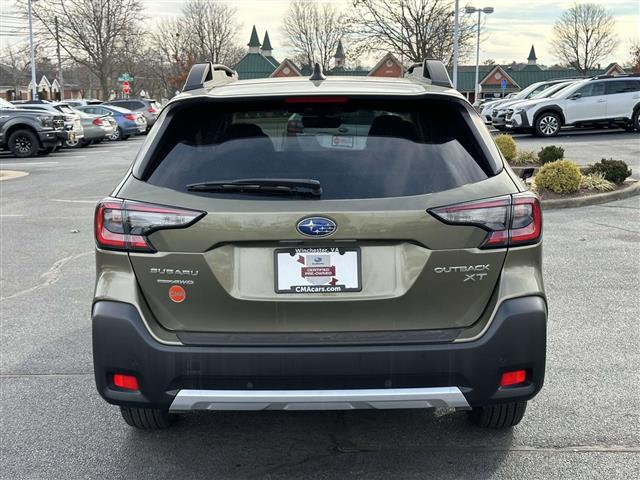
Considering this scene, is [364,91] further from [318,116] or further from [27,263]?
[27,263]

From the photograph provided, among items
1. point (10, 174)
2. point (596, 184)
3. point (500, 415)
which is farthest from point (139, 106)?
point (500, 415)

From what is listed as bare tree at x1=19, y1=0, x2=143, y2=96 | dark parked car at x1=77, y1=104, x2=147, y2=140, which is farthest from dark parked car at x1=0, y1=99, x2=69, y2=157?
bare tree at x1=19, y1=0, x2=143, y2=96

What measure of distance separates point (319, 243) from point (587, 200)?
9832mm

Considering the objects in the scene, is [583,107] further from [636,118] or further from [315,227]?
[315,227]

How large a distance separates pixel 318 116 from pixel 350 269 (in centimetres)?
73

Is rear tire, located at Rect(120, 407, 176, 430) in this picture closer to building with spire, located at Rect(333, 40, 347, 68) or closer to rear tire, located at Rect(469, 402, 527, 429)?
rear tire, located at Rect(469, 402, 527, 429)

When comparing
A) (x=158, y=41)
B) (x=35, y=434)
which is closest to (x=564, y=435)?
(x=35, y=434)

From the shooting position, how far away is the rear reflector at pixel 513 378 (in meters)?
3.14

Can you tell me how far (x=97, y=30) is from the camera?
60.4m

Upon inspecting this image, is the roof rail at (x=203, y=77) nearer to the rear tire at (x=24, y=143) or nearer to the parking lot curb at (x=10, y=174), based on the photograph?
the parking lot curb at (x=10, y=174)

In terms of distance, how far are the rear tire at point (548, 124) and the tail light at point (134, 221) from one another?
23.6 metres

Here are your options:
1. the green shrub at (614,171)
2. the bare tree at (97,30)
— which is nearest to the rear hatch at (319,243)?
the green shrub at (614,171)

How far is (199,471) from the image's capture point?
354 cm


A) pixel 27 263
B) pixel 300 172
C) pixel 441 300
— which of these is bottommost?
pixel 27 263
